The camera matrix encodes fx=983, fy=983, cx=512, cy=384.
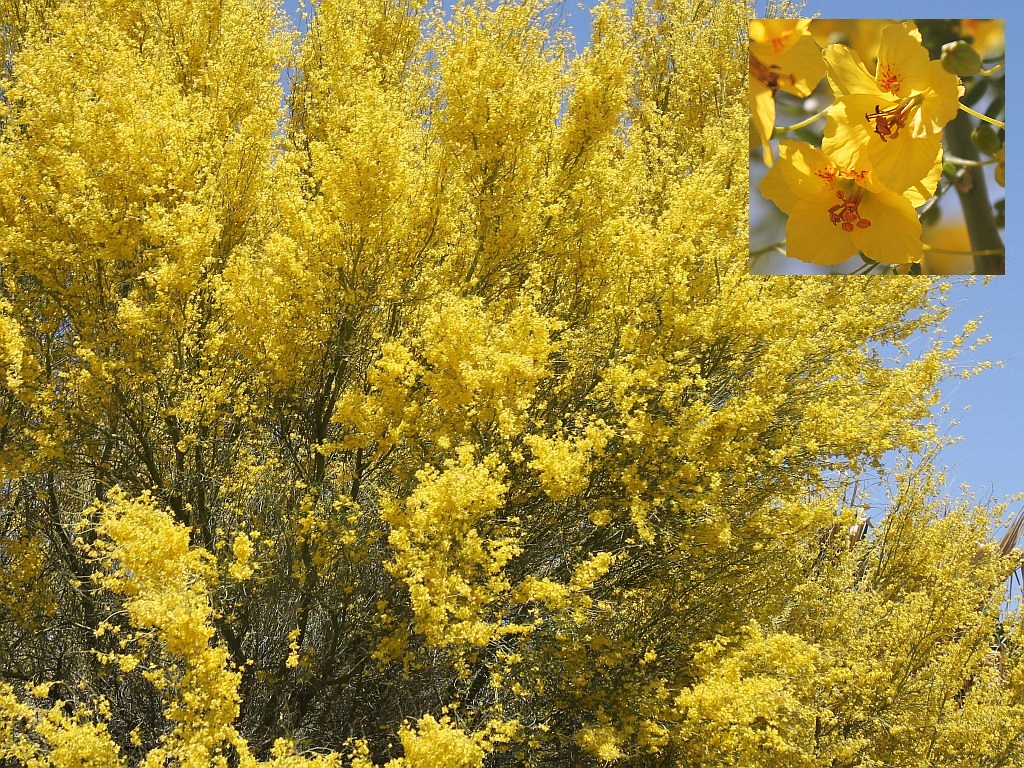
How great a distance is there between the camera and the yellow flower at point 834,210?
9.20 ft

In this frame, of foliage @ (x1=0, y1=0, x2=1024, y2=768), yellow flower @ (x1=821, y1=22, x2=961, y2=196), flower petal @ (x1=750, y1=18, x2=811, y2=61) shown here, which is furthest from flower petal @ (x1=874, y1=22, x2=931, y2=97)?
foliage @ (x1=0, y1=0, x2=1024, y2=768)

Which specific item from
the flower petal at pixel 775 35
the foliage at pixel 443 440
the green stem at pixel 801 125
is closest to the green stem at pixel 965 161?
the green stem at pixel 801 125

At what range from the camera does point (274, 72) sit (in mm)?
10094

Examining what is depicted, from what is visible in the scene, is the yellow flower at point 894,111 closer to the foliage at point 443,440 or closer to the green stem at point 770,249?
the green stem at point 770,249

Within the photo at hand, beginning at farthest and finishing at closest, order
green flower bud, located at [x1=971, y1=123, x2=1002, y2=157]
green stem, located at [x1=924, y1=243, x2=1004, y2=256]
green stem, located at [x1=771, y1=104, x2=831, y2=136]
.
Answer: green stem, located at [x1=771, y1=104, x2=831, y2=136], green flower bud, located at [x1=971, y1=123, x2=1002, y2=157], green stem, located at [x1=924, y1=243, x2=1004, y2=256]

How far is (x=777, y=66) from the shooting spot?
3131mm

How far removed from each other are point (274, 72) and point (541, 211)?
162 inches

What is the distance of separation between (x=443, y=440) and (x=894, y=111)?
3.67 m

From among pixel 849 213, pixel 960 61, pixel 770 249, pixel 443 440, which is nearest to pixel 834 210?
pixel 849 213

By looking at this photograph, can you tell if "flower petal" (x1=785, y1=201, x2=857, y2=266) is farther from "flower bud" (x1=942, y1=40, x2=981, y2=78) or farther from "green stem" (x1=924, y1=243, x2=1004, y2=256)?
"flower bud" (x1=942, y1=40, x2=981, y2=78)

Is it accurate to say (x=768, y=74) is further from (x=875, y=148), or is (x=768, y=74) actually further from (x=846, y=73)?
(x=875, y=148)

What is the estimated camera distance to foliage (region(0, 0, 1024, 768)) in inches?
236

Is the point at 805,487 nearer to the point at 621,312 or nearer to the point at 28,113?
the point at 621,312

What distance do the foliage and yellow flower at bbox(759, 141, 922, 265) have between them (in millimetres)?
2811
